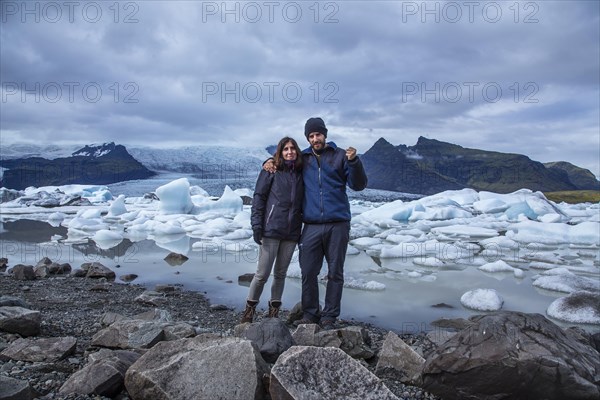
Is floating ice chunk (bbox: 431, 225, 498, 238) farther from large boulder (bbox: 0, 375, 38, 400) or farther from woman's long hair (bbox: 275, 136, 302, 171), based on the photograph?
large boulder (bbox: 0, 375, 38, 400)

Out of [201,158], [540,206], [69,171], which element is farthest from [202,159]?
[540,206]

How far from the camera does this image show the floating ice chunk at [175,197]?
22.4 metres

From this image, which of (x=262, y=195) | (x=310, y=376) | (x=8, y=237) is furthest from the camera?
(x=8, y=237)

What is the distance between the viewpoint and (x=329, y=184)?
12.5 ft

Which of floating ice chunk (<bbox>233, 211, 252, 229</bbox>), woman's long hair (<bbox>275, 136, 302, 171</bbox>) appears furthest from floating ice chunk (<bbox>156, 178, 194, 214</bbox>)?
woman's long hair (<bbox>275, 136, 302, 171</bbox>)

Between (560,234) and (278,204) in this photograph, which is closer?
(278,204)

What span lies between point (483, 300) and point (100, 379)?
4.55 meters

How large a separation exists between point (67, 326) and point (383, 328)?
9.42ft

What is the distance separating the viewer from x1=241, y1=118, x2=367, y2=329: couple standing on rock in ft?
12.5

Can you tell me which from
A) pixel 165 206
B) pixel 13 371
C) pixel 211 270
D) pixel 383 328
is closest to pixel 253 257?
pixel 211 270

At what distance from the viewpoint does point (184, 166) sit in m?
79.1

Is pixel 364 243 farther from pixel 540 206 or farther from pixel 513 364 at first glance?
pixel 540 206

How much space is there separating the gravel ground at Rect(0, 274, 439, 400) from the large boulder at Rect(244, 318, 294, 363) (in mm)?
581

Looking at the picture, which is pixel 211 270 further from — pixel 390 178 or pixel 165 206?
pixel 390 178
